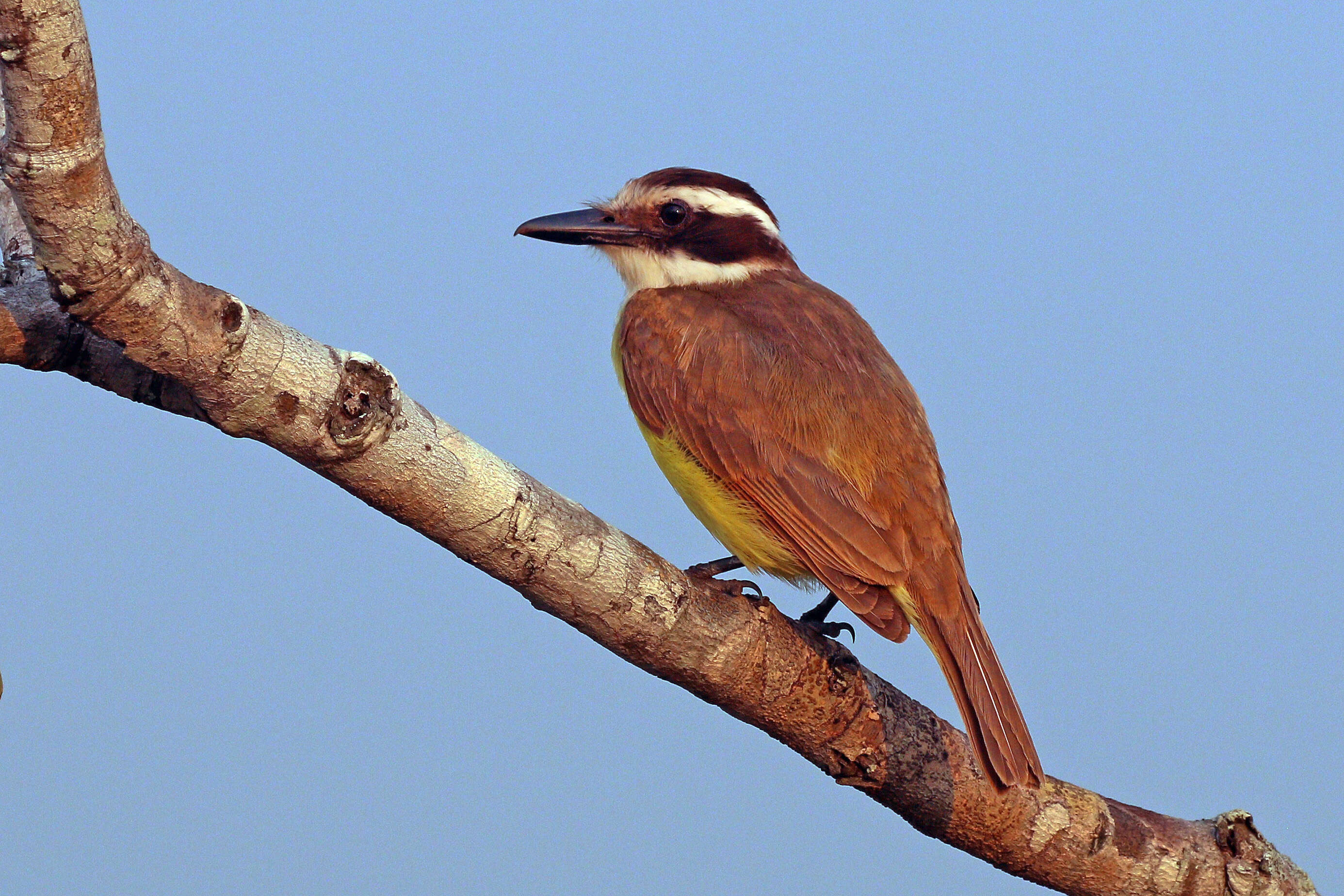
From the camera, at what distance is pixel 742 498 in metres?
4.43

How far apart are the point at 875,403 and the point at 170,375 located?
7.81ft

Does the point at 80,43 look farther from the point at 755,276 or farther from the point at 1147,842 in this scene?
the point at 1147,842

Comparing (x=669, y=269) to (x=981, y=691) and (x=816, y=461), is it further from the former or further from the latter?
(x=981, y=691)

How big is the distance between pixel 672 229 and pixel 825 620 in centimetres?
169

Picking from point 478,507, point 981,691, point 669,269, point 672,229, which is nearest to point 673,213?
point 672,229

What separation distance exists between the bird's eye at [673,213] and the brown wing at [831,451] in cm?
51

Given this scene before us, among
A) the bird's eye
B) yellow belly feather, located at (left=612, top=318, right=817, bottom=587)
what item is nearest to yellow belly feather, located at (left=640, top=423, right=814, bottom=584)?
yellow belly feather, located at (left=612, top=318, right=817, bottom=587)

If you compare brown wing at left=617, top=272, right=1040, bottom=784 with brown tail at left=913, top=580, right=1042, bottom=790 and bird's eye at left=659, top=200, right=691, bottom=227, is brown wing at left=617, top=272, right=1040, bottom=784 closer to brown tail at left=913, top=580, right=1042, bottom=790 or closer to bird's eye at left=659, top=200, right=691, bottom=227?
brown tail at left=913, top=580, right=1042, bottom=790

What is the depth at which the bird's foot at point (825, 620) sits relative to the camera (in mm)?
4750

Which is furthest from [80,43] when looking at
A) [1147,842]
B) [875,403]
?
[1147,842]

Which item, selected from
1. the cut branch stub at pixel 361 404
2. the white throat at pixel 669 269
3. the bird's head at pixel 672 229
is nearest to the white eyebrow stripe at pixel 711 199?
the bird's head at pixel 672 229

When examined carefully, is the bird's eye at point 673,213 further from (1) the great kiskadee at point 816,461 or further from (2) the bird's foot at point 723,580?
(2) the bird's foot at point 723,580

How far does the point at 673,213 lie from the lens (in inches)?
212

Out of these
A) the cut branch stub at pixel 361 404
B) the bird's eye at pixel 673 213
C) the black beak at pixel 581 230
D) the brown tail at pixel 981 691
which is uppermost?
the bird's eye at pixel 673 213
